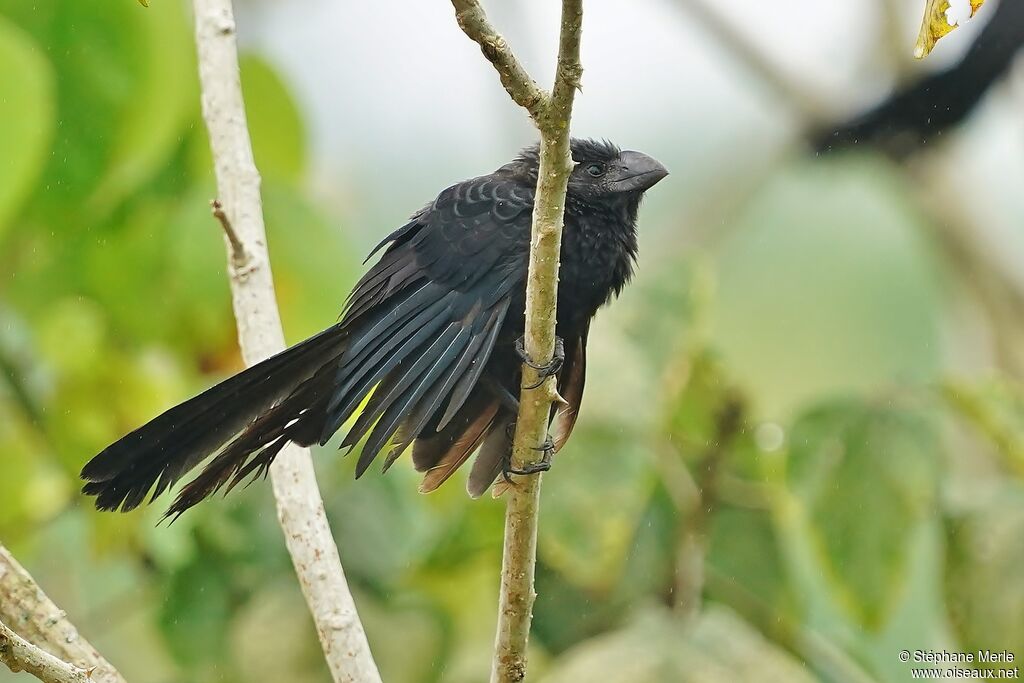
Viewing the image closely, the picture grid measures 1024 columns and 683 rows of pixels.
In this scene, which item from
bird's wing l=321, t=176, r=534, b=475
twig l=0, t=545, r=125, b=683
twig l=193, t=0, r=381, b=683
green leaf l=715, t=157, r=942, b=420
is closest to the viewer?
twig l=0, t=545, r=125, b=683

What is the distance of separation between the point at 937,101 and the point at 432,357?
7.47 ft

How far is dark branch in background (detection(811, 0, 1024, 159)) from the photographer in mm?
3242

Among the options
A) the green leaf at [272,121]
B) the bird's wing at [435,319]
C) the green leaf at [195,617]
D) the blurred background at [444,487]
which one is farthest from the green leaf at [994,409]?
the green leaf at [195,617]

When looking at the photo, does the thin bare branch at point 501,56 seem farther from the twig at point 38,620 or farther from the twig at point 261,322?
the twig at point 38,620

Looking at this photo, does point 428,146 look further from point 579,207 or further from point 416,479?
point 579,207

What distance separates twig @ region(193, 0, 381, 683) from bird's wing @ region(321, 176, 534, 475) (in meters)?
0.12

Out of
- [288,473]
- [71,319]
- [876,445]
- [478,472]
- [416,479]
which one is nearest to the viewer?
[288,473]

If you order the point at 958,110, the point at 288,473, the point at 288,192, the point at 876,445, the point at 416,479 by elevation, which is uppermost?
the point at 288,192

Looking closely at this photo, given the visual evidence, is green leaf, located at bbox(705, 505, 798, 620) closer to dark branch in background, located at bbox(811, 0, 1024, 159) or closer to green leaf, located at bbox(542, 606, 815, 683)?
green leaf, located at bbox(542, 606, 815, 683)

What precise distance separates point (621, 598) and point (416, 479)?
63 cm

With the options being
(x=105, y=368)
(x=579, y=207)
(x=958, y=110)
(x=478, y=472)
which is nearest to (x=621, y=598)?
(x=478, y=472)

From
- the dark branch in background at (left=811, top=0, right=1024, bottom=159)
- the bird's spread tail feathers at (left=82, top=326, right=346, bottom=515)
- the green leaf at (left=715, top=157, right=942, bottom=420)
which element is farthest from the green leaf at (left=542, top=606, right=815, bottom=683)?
the green leaf at (left=715, top=157, right=942, bottom=420)

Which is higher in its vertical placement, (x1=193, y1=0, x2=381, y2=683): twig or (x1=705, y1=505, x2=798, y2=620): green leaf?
(x1=193, y1=0, x2=381, y2=683): twig

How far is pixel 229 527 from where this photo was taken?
8.78 feet
